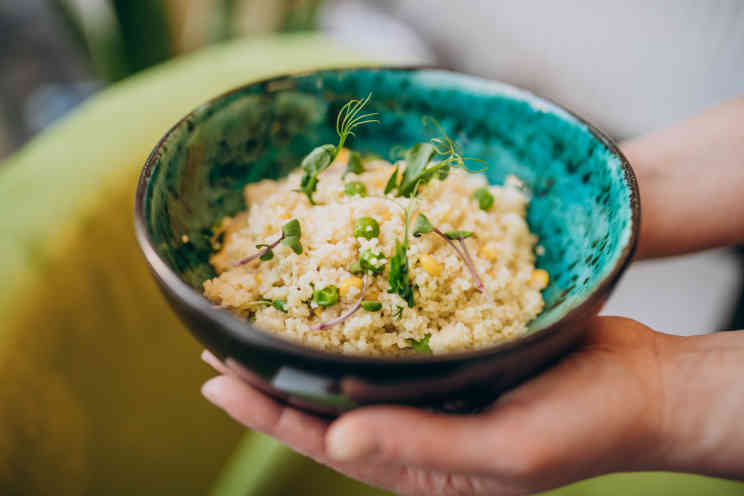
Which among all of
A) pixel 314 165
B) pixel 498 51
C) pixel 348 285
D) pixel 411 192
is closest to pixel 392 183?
pixel 411 192

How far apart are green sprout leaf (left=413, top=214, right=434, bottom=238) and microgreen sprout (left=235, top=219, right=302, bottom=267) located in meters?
0.20

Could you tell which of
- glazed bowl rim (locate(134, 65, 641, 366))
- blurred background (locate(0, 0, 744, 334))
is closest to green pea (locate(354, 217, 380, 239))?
glazed bowl rim (locate(134, 65, 641, 366))

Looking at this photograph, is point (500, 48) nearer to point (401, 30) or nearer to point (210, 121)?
point (401, 30)

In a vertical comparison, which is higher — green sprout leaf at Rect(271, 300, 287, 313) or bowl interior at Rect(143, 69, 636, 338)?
bowl interior at Rect(143, 69, 636, 338)

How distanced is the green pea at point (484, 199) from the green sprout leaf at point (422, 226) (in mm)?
209

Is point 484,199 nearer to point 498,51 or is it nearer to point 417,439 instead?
point 417,439

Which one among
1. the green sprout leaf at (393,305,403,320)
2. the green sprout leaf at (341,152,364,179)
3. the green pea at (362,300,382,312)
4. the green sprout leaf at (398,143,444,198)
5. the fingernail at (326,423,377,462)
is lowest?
the fingernail at (326,423,377,462)

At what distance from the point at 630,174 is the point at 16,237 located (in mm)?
1360

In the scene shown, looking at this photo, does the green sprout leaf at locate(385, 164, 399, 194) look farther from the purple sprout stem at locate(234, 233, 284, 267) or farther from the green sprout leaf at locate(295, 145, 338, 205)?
the purple sprout stem at locate(234, 233, 284, 267)

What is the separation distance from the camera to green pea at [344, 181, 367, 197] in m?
0.99

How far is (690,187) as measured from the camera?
138cm

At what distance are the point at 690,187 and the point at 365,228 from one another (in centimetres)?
99

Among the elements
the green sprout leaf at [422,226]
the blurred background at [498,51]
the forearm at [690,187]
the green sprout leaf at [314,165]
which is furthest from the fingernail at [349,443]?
the blurred background at [498,51]

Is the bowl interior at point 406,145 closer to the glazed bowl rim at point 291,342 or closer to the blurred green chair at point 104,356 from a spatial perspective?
the glazed bowl rim at point 291,342
